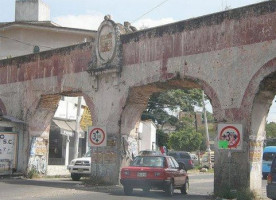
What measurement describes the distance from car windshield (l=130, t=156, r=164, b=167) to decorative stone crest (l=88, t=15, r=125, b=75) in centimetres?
482

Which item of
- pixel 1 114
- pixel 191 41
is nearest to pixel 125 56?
pixel 191 41

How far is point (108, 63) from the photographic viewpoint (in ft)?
73.0

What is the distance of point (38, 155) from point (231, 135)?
13.2 metres

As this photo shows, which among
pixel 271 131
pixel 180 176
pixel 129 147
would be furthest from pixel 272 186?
pixel 271 131

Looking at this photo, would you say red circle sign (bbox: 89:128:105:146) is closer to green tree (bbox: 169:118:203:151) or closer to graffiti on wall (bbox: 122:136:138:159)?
graffiti on wall (bbox: 122:136:138:159)

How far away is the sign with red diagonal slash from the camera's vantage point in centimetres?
2108

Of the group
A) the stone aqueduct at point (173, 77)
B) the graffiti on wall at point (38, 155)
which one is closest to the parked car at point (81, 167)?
the graffiti on wall at point (38, 155)

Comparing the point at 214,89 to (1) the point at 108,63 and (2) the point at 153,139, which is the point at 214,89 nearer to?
(1) the point at 108,63

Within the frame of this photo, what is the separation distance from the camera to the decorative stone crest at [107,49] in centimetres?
2202

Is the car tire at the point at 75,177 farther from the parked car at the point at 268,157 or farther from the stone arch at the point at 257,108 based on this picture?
the parked car at the point at 268,157

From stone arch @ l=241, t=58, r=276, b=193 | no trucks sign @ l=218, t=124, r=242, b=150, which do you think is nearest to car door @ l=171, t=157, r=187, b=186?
no trucks sign @ l=218, t=124, r=242, b=150

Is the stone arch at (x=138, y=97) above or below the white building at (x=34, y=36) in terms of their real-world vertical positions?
below

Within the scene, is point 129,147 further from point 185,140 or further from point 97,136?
point 185,140

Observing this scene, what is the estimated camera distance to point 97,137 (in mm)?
21266
